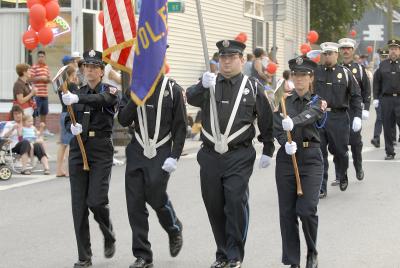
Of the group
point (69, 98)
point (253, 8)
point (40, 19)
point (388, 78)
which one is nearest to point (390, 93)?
point (388, 78)

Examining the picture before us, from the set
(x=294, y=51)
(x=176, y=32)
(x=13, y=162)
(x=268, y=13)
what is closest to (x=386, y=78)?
(x=13, y=162)

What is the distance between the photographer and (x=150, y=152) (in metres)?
7.94

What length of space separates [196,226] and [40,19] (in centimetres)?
825

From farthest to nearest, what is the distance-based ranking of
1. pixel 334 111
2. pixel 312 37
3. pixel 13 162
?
pixel 312 37 < pixel 13 162 < pixel 334 111

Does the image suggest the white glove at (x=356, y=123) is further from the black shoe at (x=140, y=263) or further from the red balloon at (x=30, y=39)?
the red balloon at (x=30, y=39)

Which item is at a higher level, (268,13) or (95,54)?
(268,13)

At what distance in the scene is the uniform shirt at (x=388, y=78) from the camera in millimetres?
16906

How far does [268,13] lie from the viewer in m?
25.4

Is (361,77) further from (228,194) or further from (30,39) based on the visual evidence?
(30,39)

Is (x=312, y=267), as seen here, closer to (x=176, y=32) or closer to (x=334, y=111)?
(x=334, y=111)

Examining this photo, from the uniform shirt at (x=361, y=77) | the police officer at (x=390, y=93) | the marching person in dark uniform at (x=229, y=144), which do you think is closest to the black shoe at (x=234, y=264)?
the marching person in dark uniform at (x=229, y=144)

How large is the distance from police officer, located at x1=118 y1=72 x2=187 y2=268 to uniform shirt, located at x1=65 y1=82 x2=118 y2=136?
8.5 inches

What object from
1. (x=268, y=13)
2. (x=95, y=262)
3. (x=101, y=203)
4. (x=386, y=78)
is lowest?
(x=95, y=262)

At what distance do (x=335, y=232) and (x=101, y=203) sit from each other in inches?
116
